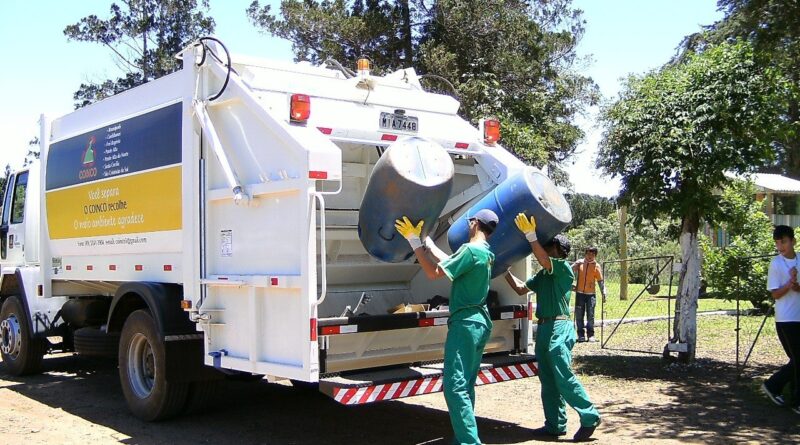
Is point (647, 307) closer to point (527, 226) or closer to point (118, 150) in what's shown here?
point (527, 226)

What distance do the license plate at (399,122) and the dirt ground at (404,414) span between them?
2486mm

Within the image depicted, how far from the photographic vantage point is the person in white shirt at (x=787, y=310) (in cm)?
699

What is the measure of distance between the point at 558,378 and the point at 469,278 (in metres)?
1.22

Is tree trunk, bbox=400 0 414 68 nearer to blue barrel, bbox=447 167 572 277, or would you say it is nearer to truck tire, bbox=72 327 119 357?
truck tire, bbox=72 327 119 357

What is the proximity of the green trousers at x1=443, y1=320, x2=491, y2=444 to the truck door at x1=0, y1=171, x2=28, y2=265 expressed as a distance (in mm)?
6186

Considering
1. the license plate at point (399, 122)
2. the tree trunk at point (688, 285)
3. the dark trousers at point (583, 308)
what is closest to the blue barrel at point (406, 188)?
the license plate at point (399, 122)

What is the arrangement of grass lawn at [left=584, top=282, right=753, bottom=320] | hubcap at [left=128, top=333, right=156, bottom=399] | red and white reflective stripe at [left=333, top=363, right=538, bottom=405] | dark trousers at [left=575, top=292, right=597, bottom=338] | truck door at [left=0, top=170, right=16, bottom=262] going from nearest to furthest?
red and white reflective stripe at [left=333, top=363, right=538, bottom=405] → hubcap at [left=128, top=333, right=156, bottom=399] → truck door at [left=0, top=170, right=16, bottom=262] → dark trousers at [left=575, top=292, right=597, bottom=338] → grass lawn at [left=584, top=282, right=753, bottom=320]

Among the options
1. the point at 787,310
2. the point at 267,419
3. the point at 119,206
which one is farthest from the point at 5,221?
the point at 787,310

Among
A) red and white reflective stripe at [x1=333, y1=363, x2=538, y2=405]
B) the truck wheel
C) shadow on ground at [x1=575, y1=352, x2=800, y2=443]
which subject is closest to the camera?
red and white reflective stripe at [x1=333, y1=363, x2=538, y2=405]

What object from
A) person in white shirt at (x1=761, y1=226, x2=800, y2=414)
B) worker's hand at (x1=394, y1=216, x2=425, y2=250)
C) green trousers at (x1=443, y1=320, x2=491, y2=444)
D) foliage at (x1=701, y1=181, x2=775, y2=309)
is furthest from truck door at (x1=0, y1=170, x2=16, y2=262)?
foliage at (x1=701, y1=181, x2=775, y2=309)

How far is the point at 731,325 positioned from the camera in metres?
13.8

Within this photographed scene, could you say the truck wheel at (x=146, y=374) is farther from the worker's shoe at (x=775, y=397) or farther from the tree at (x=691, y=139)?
the tree at (x=691, y=139)

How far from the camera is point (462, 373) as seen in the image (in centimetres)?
547

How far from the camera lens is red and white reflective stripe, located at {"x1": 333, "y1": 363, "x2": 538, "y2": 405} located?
17.3ft
